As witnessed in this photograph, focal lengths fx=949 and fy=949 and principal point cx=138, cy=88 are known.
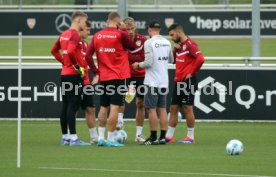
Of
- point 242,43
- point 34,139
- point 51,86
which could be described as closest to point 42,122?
point 51,86

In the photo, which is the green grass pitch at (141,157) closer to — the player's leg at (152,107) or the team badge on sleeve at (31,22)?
the player's leg at (152,107)

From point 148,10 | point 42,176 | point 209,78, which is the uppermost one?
point 148,10

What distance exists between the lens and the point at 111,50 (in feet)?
52.0

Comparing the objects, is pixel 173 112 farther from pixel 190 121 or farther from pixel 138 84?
pixel 138 84

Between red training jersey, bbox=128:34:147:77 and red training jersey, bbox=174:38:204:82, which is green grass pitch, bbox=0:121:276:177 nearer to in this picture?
red training jersey, bbox=174:38:204:82

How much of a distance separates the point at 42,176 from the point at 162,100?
4788 mm

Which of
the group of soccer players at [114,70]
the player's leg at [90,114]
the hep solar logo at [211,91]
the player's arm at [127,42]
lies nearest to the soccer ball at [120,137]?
the group of soccer players at [114,70]

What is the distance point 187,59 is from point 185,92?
0.60 m

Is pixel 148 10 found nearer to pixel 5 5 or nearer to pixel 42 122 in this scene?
pixel 5 5

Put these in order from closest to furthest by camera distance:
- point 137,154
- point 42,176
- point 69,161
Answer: point 42,176
point 69,161
point 137,154

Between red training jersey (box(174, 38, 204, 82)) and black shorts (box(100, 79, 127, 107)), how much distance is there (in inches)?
46.7

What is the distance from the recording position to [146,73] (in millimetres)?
16344

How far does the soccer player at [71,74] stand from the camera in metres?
15.8

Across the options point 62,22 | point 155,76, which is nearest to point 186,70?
point 155,76
